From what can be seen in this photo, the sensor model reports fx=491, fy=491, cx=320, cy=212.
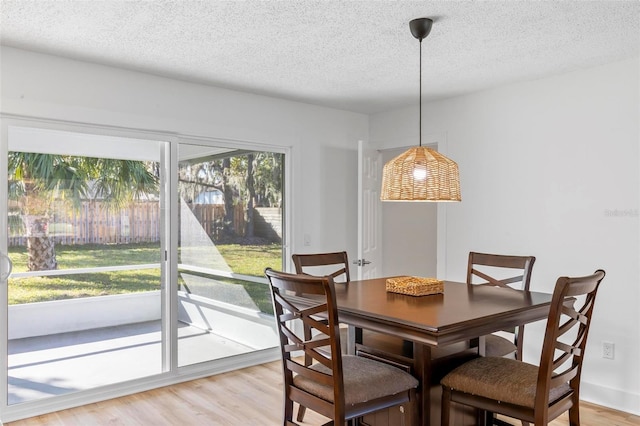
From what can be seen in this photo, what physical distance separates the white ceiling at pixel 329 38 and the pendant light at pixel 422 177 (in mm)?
343

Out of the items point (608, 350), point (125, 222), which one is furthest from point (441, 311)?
point (125, 222)

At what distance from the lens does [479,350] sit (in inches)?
104

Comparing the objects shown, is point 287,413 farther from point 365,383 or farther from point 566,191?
point 566,191

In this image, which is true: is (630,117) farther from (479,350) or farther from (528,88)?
(479,350)

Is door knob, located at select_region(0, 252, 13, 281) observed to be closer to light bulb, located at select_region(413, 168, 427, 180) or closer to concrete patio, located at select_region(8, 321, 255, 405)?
concrete patio, located at select_region(8, 321, 255, 405)

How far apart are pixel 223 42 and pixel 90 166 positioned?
1.35 meters

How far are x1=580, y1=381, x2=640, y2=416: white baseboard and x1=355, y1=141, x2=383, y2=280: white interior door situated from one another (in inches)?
79.4

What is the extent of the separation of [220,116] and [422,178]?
217 cm

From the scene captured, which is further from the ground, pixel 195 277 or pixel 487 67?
pixel 487 67

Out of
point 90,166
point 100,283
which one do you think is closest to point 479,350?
point 100,283

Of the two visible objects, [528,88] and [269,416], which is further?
[528,88]

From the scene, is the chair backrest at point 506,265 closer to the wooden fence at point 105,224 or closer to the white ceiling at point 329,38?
the white ceiling at point 329,38

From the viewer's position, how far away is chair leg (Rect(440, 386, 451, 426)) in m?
2.34

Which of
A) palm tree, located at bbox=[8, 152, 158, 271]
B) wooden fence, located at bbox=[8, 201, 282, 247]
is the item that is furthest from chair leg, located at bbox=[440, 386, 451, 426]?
palm tree, located at bbox=[8, 152, 158, 271]
